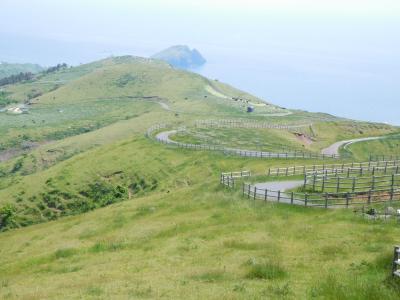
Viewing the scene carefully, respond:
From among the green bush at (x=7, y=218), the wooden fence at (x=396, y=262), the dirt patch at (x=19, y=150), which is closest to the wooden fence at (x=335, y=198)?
the wooden fence at (x=396, y=262)

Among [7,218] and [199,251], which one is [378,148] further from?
[199,251]

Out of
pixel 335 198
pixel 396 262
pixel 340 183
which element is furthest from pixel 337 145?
pixel 396 262

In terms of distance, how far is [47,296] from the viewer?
22766 millimetres

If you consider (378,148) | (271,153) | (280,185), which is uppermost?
(280,185)

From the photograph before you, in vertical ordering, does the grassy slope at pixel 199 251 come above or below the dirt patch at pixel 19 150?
above

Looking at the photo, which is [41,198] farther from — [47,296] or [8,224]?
[47,296]

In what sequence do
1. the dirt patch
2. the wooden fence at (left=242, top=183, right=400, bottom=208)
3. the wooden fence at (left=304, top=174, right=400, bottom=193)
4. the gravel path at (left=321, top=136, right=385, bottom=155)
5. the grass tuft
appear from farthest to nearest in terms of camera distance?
the dirt patch, the gravel path at (left=321, top=136, right=385, bottom=155), the wooden fence at (left=304, top=174, right=400, bottom=193), the wooden fence at (left=242, top=183, right=400, bottom=208), the grass tuft

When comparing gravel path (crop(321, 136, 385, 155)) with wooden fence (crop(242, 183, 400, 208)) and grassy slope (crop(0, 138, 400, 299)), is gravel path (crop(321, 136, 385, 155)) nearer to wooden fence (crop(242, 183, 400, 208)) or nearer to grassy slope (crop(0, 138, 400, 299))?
grassy slope (crop(0, 138, 400, 299))

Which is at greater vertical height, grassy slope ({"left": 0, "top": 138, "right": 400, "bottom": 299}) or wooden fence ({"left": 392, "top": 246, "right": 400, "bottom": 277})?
wooden fence ({"left": 392, "top": 246, "right": 400, "bottom": 277})

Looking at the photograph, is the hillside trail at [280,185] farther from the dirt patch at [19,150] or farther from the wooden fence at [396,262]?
the dirt patch at [19,150]

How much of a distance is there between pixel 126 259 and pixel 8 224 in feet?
162

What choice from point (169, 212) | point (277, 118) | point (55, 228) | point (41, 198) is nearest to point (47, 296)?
point (169, 212)

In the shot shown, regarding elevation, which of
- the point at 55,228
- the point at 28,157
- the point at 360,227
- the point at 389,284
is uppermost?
the point at 389,284

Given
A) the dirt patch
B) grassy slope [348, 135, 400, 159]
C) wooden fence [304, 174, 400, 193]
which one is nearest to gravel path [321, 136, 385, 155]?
grassy slope [348, 135, 400, 159]
